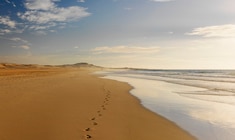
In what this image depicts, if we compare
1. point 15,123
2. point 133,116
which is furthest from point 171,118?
point 15,123

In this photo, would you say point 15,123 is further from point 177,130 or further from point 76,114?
point 177,130

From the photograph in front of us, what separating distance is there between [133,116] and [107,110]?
1.28 m

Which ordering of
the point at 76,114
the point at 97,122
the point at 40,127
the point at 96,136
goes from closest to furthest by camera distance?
the point at 96,136
the point at 40,127
the point at 97,122
the point at 76,114

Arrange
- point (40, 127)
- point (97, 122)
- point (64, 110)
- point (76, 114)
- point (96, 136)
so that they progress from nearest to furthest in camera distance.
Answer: point (96, 136) < point (40, 127) < point (97, 122) < point (76, 114) < point (64, 110)

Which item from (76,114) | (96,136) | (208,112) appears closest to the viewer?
(96,136)

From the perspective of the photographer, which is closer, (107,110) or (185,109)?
(107,110)

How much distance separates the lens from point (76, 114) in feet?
29.4

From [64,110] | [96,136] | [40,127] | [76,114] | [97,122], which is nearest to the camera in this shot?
[96,136]

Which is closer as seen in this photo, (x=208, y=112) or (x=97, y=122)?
(x=97, y=122)

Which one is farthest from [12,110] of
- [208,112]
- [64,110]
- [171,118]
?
[208,112]

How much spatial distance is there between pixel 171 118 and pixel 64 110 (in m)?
4.10

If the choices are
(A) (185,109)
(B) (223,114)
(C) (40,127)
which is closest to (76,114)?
(C) (40,127)

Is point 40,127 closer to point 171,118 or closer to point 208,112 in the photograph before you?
point 171,118

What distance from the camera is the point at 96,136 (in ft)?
21.0
